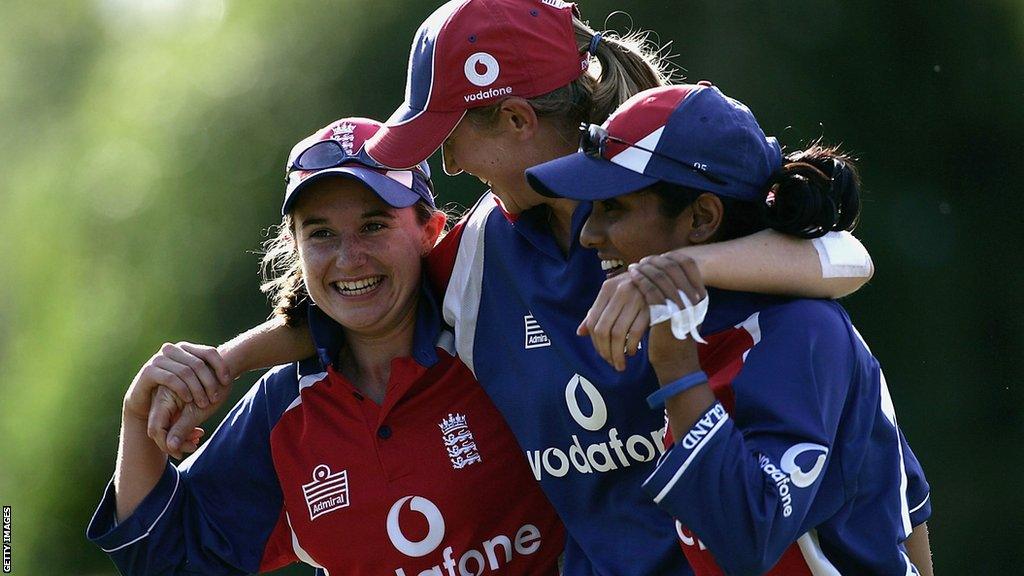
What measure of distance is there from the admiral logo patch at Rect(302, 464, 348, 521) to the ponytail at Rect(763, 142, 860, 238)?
1335 millimetres

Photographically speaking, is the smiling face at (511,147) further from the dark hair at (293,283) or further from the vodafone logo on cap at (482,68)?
the dark hair at (293,283)

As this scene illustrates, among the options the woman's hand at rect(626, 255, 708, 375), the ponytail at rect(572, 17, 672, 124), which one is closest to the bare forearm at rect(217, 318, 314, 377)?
the ponytail at rect(572, 17, 672, 124)

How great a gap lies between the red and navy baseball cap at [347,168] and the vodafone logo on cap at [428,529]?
0.75 meters

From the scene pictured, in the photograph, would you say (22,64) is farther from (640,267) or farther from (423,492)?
(640,267)

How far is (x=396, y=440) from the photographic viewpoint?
3369 mm

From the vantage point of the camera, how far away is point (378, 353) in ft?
11.5

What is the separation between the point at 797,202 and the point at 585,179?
0.42 meters

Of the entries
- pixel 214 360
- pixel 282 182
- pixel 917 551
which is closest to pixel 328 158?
pixel 214 360

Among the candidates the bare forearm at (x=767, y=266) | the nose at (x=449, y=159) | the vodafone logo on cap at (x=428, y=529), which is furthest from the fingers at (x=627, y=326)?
the vodafone logo on cap at (x=428, y=529)

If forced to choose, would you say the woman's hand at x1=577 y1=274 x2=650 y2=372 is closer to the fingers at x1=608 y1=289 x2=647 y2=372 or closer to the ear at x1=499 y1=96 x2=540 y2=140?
the fingers at x1=608 y1=289 x2=647 y2=372

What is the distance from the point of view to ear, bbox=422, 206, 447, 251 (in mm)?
3561

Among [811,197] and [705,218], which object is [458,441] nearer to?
[705,218]

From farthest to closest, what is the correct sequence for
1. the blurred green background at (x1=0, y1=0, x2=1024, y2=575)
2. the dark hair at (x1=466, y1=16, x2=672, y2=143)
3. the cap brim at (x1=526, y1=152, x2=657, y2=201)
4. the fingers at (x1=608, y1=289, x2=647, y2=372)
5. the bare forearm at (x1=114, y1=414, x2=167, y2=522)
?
the blurred green background at (x1=0, y1=0, x2=1024, y2=575), the bare forearm at (x1=114, y1=414, x2=167, y2=522), the dark hair at (x1=466, y1=16, x2=672, y2=143), the cap brim at (x1=526, y1=152, x2=657, y2=201), the fingers at (x1=608, y1=289, x2=647, y2=372)

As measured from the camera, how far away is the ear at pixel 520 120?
10.3ft
